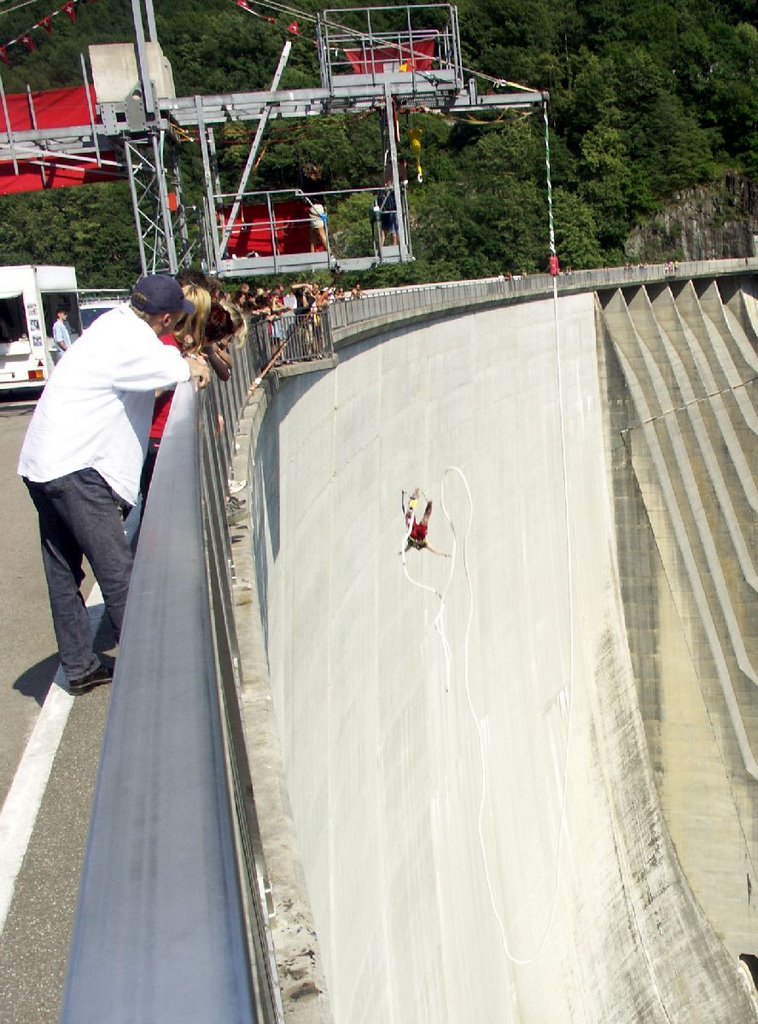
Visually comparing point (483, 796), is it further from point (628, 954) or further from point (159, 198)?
point (159, 198)

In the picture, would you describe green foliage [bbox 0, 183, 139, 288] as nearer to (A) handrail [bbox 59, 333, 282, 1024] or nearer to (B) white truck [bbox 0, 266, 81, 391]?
(B) white truck [bbox 0, 266, 81, 391]

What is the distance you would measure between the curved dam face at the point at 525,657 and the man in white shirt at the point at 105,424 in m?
0.76

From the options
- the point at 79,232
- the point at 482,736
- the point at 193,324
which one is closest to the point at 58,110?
the point at 482,736

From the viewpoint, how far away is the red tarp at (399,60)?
14023 mm

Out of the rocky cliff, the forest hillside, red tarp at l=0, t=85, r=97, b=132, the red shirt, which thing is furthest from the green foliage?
the red shirt

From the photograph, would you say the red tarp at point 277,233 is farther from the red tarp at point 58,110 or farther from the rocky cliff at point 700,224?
the rocky cliff at point 700,224

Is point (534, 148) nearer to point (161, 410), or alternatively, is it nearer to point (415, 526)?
point (415, 526)

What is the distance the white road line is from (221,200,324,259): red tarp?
11.0 metres

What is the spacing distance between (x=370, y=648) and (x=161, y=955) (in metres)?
7.75

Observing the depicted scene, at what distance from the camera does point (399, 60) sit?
568 inches

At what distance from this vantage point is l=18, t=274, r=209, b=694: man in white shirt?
3.40 meters

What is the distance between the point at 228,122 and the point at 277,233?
157 centimetres

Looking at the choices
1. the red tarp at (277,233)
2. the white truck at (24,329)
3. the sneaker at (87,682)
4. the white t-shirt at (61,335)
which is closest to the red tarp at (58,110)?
the white truck at (24,329)

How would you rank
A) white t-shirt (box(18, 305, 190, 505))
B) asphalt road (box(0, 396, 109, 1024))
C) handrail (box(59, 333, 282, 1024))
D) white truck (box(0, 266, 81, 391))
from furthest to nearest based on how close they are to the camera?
white truck (box(0, 266, 81, 391)) < white t-shirt (box(18, 305, 190, 505)) < asphalt road (box(0, 396, 109, 1024)) < handrail (box(59, 333, 282, 1024))
